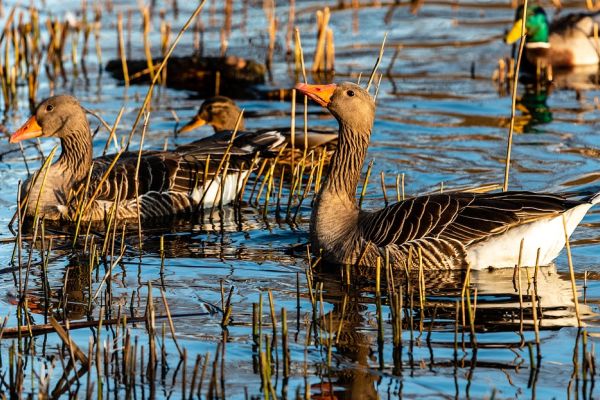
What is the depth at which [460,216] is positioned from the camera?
32.0ft

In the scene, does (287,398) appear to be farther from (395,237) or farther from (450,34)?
(450,34)

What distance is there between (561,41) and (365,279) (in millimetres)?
13175

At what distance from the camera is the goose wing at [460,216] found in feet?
31.4

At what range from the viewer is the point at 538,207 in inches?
377

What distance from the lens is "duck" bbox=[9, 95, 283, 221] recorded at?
12.1 meters

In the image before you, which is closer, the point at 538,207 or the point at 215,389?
the point at 215,389

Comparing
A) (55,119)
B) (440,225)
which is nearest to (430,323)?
(440,225)

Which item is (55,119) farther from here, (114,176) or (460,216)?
(460,216)

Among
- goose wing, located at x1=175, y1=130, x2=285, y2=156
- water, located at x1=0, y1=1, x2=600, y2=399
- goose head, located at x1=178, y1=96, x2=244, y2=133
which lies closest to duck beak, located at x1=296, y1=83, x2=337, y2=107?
water, located at x1=0, y1=1, x2=600, y2=399

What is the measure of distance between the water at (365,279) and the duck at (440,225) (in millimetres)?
225

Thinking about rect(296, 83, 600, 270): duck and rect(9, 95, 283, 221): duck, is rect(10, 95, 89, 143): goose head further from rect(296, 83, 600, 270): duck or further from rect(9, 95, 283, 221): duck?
rect(296, 83, 600, 270): duck

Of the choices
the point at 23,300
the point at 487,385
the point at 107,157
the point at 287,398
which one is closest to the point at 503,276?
the point at 487,385

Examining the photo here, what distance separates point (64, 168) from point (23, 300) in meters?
4.52

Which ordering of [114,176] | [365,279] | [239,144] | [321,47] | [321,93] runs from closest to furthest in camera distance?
[365,279] < [321,93] < [114,176] < [239,144] < [321,47]
